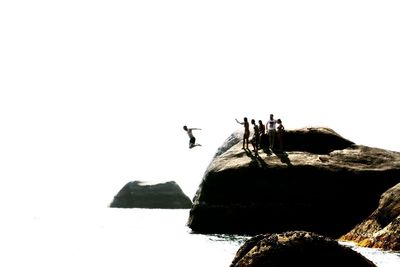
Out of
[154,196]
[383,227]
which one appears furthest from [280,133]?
[154,196]

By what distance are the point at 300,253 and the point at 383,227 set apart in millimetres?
13040

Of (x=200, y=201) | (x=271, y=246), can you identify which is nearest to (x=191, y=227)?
(x=200, y=201)

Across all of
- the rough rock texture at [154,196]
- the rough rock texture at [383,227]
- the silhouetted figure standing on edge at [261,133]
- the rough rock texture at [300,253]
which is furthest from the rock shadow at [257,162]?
the rough rock texture at [154,196]

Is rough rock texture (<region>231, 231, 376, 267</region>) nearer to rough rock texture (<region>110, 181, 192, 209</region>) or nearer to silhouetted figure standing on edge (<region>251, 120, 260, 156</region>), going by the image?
silhouetted figure standing on edge (<region>251, 120, 260, 156</region>)

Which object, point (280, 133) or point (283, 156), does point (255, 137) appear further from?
point (283, 156)

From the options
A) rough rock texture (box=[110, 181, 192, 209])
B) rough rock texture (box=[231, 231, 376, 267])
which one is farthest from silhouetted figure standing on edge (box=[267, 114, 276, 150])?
rough rock texture (box=[110, 181, 192, 209])

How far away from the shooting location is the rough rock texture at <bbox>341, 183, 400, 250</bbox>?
68.2 ft

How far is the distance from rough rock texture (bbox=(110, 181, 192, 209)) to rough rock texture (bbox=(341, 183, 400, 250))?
68858 mm

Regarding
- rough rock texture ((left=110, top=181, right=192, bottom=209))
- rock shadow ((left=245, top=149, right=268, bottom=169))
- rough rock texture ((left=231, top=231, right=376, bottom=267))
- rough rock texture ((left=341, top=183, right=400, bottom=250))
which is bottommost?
rough rock texture ((left=110, top=181, right=192, bottom=209))

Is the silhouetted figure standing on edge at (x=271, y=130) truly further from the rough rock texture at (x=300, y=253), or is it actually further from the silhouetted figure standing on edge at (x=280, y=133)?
the rough rock texture at (x=300, y=253)

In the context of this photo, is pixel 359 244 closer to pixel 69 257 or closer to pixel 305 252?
pixel 69 257

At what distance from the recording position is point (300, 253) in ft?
34.6

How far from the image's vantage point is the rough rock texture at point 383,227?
68.2 ft

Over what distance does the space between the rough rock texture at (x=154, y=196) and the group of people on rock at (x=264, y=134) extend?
6112cm
